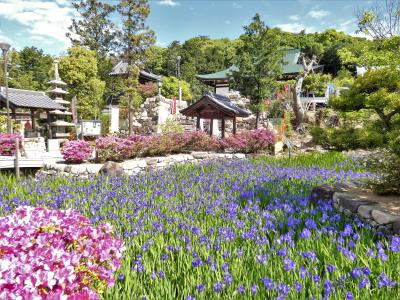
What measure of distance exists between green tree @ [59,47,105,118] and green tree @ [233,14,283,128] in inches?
506

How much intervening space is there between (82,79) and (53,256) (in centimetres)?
2554

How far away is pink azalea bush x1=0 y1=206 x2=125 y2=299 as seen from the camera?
6.70ft

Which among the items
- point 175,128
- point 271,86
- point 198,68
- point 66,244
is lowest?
point 66,244

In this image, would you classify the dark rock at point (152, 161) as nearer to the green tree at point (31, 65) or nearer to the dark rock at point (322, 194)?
the dark rock at point (322, 194)

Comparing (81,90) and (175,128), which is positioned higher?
(81,90)

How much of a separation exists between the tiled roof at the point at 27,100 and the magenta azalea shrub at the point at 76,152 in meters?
11.0

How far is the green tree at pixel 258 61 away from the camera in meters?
17.5

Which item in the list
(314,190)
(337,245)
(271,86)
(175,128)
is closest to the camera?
(337,245)

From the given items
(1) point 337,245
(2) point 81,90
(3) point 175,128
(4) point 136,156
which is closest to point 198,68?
(2) point 81,90

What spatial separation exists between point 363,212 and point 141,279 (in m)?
3.32

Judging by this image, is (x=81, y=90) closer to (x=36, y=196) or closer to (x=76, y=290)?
(x=36, y=196)

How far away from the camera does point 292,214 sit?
4.70 m

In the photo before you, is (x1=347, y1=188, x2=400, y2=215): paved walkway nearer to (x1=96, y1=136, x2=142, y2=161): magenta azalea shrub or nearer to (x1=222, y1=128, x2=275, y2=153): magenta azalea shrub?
(x1=96, y1=136, x2=142, y2=161): magenta azalea shrub

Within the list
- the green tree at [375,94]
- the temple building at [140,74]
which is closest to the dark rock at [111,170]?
the green tree at [375,94]
